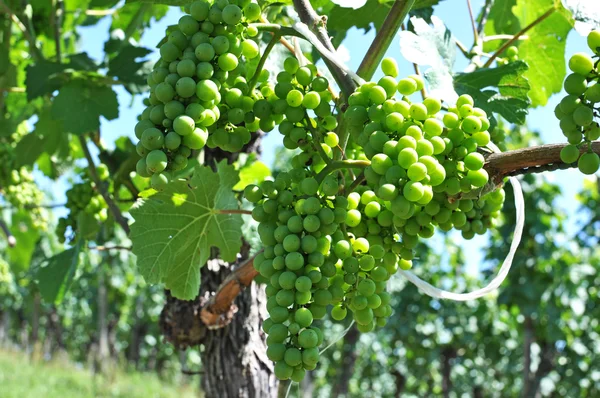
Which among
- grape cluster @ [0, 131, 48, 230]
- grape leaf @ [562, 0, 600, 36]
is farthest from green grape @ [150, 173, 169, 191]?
grape cluster @ [0, 131, 48, 230]

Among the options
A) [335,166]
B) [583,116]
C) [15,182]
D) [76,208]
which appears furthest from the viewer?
[15,182]

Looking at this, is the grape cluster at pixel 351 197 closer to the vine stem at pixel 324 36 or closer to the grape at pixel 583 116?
the vine stem at pixel 324 36

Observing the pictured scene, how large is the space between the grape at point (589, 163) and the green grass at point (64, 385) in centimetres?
1334

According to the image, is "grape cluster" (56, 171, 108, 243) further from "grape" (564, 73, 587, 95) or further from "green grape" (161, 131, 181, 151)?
"grape" (564, 73, 587, 95)

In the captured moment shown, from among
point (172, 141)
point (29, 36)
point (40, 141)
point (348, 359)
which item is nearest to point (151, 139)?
point (172, 141)

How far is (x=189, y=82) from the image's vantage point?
0.88 meters

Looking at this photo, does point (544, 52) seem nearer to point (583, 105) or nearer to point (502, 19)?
point (502, 19)

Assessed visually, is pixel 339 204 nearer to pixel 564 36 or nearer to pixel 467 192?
pixel 467 192

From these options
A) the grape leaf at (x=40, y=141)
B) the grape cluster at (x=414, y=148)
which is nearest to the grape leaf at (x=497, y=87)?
the grape cluster at (x=414, y=148)

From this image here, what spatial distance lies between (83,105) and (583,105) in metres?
1.69

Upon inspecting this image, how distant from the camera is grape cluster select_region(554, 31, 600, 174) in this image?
812 millimetres

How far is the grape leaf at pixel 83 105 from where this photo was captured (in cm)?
201

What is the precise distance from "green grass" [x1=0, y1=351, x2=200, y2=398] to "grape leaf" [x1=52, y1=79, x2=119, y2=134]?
39.0ft

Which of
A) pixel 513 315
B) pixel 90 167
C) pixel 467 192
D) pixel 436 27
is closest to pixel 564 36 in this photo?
pixel 436 27
